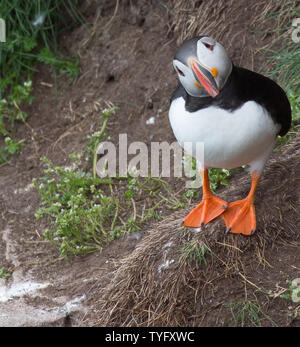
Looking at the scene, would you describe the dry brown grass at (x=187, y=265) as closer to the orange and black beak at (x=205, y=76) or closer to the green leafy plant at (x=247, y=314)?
the green leafy plant at (x=247, y=314)

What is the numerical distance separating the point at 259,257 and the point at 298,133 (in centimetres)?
105

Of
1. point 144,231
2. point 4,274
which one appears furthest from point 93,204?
point 4,274

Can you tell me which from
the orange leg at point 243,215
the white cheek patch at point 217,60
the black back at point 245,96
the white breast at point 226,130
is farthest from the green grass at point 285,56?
the white cheek patch at point 217,60

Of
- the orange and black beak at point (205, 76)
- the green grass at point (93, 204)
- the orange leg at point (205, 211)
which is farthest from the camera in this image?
the green grass at point (93, 204)

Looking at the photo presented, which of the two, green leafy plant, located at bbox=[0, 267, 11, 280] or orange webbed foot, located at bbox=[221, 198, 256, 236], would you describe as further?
green leafy plant, located at bbox=[0, 267, 11, 280]

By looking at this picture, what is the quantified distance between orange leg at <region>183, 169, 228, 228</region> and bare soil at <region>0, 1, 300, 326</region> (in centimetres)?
5

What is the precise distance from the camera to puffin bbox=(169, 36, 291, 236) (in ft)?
8.80

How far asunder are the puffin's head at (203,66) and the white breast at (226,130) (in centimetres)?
13

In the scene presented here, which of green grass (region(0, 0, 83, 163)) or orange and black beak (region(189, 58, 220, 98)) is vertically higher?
orange and black beak (region(189, 58, 220, 98))

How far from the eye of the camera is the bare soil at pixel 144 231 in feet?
10.0

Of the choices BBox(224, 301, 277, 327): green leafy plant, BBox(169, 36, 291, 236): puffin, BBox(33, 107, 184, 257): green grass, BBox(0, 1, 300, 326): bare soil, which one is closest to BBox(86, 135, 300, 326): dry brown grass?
BBox(0, 1, 300, 326): bare soil

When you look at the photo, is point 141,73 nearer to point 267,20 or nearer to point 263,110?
point 267,20

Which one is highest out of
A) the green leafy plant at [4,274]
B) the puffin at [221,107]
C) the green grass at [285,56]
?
the puffin at [221,107]

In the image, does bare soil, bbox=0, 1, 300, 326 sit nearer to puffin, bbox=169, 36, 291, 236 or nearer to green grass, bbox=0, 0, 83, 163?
green grass, bbox=0, 0, 83, 163
